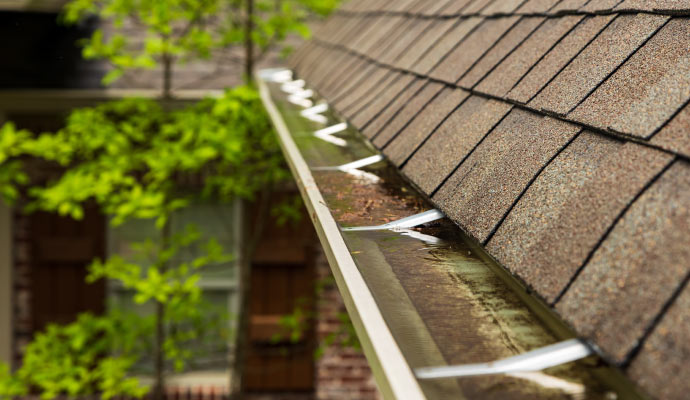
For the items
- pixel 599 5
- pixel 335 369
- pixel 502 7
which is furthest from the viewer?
pixel 335 369

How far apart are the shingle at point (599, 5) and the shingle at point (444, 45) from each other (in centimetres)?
70

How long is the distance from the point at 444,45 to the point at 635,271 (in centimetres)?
182

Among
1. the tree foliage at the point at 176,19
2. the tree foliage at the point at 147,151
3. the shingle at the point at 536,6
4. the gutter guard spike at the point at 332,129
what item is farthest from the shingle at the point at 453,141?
the tree foliage at the point at 176,19

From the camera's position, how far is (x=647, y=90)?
1244 millimetres

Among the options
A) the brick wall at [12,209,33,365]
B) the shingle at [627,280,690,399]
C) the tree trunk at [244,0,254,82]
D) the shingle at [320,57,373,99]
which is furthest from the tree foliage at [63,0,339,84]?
the shingle at [627,280,690,399]

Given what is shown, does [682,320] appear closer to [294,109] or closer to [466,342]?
[466,342]

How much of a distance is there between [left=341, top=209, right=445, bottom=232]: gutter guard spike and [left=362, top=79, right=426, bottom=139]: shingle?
0.79 m

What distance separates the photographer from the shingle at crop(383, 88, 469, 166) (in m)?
1.99

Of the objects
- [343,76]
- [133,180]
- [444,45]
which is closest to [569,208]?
[444,45]

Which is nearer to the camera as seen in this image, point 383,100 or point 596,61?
point 596,61

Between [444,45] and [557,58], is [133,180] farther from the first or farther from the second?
[557,58]

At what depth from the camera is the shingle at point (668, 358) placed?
29.0 inches

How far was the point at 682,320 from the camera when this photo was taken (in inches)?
30.8

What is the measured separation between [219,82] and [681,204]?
18.4 feet
